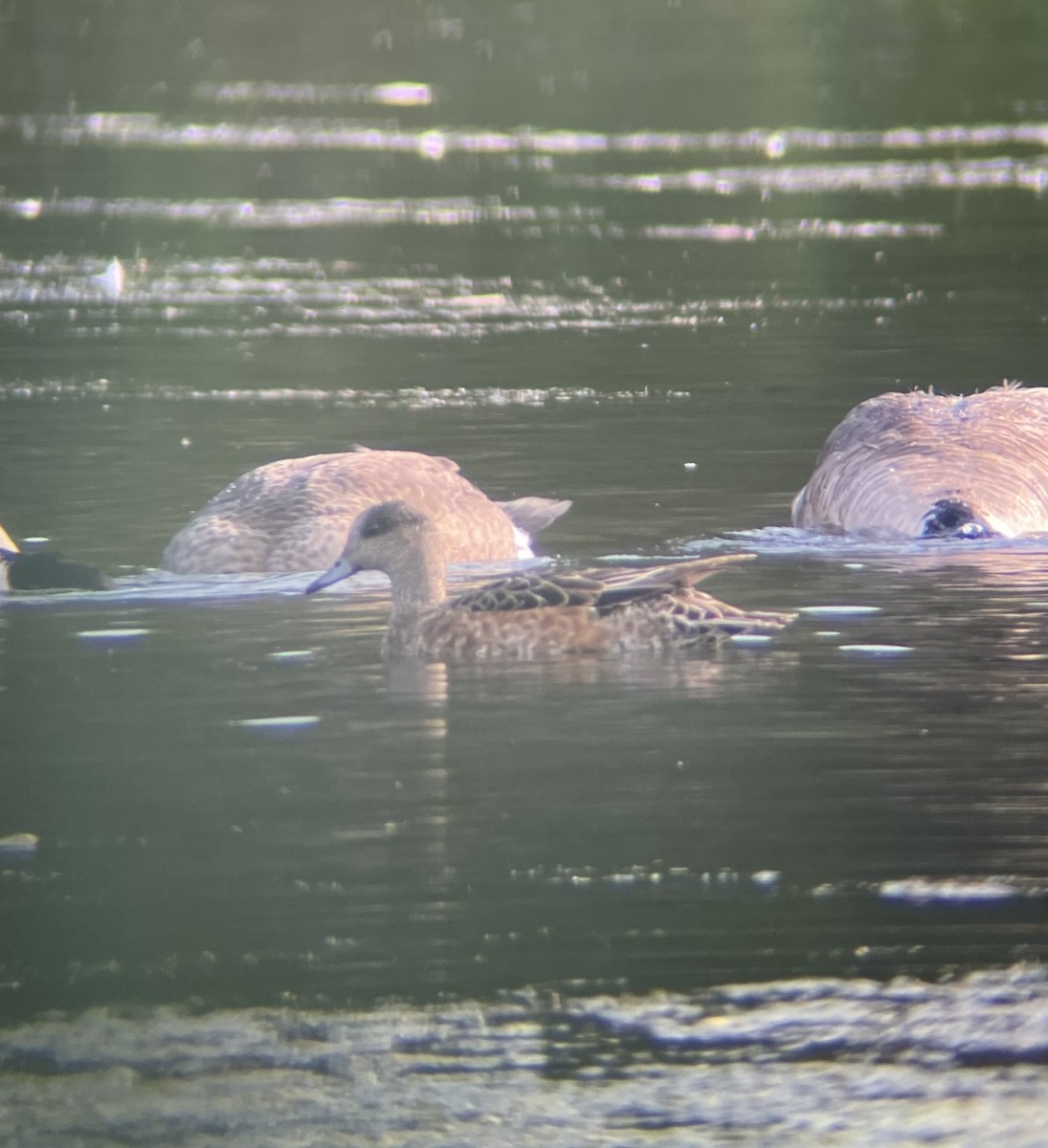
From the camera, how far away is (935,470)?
1467 centimetres

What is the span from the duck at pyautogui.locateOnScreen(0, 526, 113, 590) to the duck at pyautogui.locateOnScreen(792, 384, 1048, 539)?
4.07 meters

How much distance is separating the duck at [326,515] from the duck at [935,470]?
165 centimetres

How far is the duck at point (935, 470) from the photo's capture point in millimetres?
14078

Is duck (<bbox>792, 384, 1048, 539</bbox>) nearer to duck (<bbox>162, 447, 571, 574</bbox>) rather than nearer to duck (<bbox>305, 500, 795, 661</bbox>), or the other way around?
duck (<bbox>162, 447, 571, 574</bbox>)

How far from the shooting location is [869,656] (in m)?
10.6

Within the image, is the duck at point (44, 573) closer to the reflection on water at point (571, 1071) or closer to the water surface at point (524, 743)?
the water surface at point (524, 743)

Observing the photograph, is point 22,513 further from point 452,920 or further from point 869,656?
point 452,920

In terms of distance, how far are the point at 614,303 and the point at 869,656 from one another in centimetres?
1335

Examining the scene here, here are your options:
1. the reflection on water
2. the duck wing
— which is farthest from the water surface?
the duck wing

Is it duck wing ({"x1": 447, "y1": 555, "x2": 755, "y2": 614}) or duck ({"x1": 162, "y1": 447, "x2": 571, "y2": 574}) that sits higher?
duck ({"x1": 162, "y1": 447, "x2": 571, "y2": 574})

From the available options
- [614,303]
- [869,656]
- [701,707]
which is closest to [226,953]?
[701,707]

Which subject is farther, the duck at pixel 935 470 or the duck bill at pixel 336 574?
the duck at pixel 935 470

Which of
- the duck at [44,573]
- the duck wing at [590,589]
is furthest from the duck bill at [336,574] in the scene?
the duck at [44,573]

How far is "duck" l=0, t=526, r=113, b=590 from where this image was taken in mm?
12258
